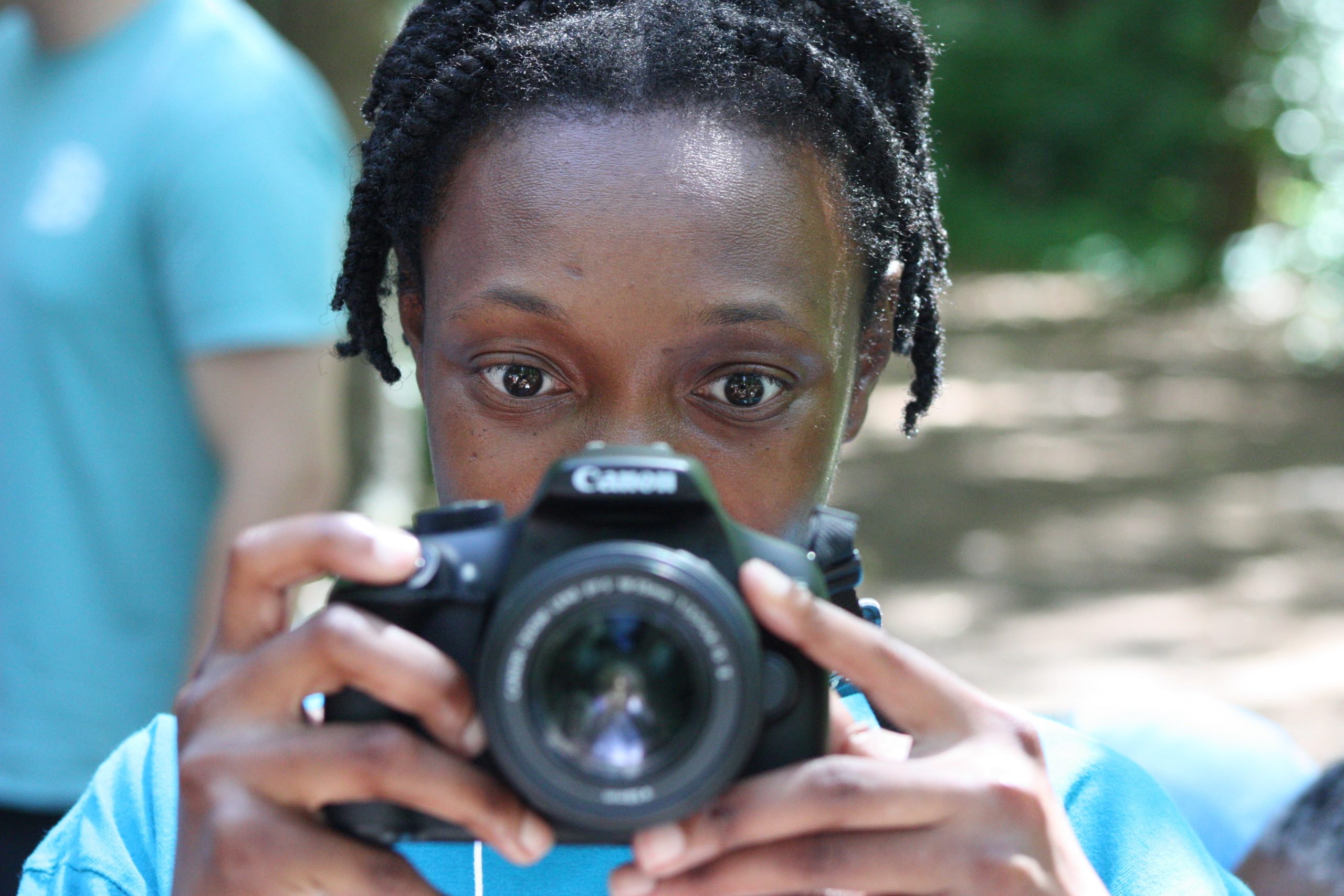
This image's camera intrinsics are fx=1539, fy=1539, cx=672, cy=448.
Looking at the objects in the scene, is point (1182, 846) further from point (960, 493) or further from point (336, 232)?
point (960, 493)

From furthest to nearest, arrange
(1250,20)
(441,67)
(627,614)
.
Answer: (1250,20)
(441,67)
(627,614)

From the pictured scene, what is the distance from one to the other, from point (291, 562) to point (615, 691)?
0.31 metres

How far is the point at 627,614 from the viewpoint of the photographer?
1.25m

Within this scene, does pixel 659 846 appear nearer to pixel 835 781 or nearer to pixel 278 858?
pixel 835 781

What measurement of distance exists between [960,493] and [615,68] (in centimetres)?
756

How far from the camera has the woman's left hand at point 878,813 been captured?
1258mm

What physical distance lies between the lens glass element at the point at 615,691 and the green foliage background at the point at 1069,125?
8219 mm

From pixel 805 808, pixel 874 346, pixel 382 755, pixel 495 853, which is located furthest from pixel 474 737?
pixel 874 346

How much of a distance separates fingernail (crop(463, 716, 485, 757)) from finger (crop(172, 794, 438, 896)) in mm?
128

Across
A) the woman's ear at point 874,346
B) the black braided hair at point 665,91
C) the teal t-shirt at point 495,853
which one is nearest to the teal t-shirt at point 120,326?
the black braided hair at point 665,91

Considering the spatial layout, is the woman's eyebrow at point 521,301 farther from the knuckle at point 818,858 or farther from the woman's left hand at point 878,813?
the knuckle at point 818,858

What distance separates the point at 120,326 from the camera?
2611mm

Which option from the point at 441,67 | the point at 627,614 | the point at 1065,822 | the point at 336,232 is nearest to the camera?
the point at 627,614

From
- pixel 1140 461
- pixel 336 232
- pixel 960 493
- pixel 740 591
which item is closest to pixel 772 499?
pixel 740 591
